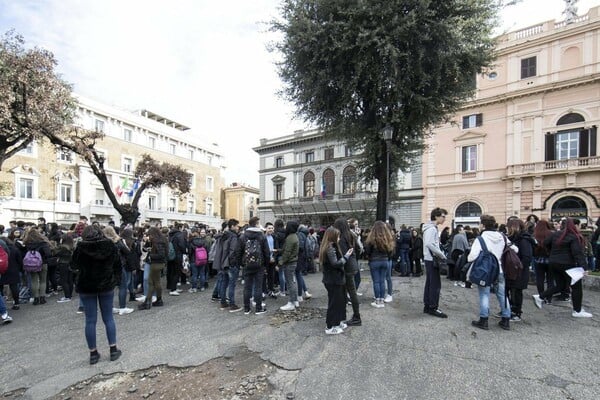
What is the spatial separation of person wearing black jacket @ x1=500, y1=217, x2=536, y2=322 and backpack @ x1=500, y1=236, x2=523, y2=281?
33 cm

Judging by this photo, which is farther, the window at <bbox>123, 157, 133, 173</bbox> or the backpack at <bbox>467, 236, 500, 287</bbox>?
the window at <bbox>123, 157, 133, 173</bbox>

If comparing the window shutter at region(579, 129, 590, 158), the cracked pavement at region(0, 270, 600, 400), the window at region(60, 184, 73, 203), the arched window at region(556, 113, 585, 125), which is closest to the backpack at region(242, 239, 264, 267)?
the cracked pavement at region(0, 270, 600, 400)

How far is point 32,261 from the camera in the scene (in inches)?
282

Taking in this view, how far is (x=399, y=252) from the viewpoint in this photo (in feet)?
35.7

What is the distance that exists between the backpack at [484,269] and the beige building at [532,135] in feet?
58.3

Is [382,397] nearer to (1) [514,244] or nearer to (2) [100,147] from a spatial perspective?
(1) [514,244]

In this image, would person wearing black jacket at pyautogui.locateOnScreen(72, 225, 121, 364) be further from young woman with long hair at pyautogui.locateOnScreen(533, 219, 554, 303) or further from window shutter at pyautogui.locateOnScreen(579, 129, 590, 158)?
window shutter at pyautogui.locateOnScreen(579, 129, 590, 158)

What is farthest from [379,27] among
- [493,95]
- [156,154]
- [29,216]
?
[156,154]

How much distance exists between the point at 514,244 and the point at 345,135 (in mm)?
8501

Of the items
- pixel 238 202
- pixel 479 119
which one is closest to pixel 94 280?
pixel 479 119

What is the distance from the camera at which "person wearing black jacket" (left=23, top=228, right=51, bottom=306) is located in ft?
23.8

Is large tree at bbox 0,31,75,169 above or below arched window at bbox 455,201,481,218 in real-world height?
above

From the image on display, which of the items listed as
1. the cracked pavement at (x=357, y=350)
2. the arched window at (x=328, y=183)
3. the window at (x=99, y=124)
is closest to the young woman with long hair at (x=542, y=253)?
the cracked pavement at (x=357, y=350)

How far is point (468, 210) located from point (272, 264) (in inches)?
914
